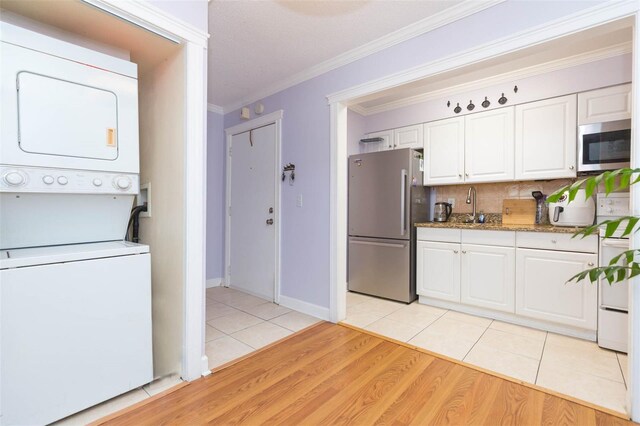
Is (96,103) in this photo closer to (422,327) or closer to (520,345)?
(422,327)

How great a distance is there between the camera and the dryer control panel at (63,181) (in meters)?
1.28

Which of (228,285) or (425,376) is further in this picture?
(228,285)

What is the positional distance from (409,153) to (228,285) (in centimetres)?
279

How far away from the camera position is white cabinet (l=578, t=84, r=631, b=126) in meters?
2.36

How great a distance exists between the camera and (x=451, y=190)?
11.3 ft

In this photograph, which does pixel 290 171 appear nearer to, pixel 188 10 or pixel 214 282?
pixel 188 10

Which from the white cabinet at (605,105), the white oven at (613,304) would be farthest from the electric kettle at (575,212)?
the white cabinet at (605,105)

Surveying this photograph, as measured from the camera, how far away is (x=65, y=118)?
4.67 ft

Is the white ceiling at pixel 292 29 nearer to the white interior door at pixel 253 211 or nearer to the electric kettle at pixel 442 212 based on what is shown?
the white interior door at pixel 253 211

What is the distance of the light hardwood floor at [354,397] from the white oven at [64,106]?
131 centimetres

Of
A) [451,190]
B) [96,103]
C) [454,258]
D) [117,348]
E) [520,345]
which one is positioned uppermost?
[96,103]

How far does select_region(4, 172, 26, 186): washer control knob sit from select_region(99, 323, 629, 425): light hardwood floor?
1.18 m

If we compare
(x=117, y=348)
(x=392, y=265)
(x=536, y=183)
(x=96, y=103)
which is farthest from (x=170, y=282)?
(x=536, y=183)

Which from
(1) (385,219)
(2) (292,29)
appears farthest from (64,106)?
(1) (385,219)
